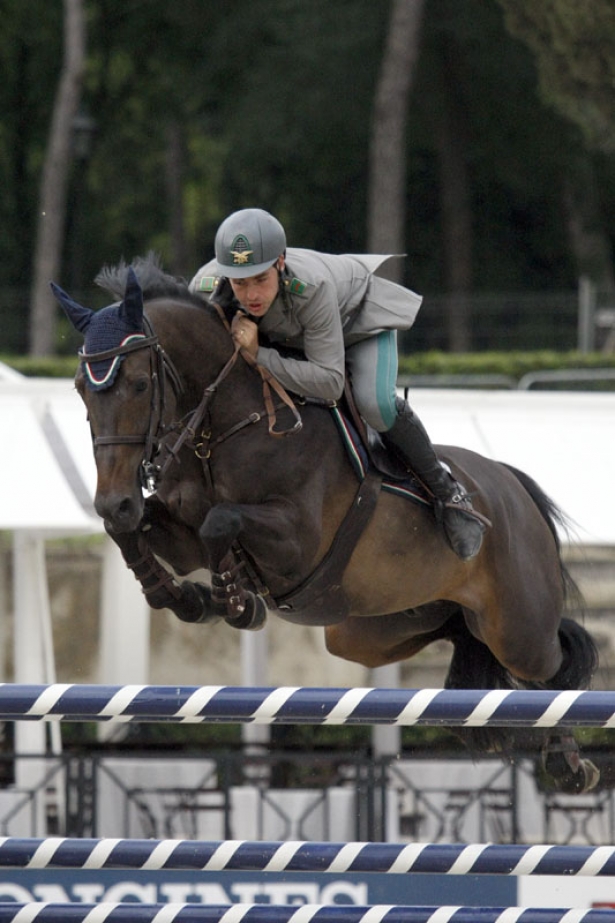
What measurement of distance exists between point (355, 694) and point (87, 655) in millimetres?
7809

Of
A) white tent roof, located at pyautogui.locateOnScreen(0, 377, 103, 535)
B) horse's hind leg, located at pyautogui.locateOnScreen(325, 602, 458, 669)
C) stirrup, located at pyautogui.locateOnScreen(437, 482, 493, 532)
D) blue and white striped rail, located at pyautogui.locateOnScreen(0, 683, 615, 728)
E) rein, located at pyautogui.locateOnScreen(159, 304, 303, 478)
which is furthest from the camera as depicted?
white tent roof, located at pyautogui.locateOnScreen(0, 377, 103, 535)

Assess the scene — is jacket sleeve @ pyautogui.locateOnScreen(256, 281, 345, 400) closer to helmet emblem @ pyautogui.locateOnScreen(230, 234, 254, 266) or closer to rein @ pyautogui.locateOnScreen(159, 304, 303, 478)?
rein @ pyautogui.locateOnScreen(159, 304, 303, 478)

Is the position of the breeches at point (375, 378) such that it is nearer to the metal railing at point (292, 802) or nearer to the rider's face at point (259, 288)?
the rider's face at point (259, 288)

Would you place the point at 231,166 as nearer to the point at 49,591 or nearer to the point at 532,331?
the point at 532,331

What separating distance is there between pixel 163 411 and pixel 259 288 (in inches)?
20.6

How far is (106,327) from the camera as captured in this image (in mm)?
4500

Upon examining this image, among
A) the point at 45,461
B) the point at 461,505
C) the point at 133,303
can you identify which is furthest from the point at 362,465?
the point at 45,461

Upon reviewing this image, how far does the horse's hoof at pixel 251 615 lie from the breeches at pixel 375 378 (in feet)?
2.46

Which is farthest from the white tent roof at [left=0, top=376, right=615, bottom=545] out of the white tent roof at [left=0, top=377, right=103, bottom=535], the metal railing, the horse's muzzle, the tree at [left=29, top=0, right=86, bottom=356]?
the tree at [left=29, top=0, right=86, bottom=356]

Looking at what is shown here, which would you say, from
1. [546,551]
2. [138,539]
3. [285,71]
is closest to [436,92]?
[285,71]

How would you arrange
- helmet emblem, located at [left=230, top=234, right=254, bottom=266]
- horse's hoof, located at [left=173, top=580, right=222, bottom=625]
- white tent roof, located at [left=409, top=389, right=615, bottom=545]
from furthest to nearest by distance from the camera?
1. white tent roof, located at [left=409, top=389, right=615, bottom=545]
2. horse's hoof, located at [left=173, top=580, right=222, bottom=625]
3. helmet emblem, located at [left=230, top=234, right=254, bottom=266]

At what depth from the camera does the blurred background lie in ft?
58.4

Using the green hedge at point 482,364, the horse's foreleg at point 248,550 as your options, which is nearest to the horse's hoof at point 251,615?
the horse's foreleg at point 248,550

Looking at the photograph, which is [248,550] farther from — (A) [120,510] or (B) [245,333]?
(B) [245,333]
